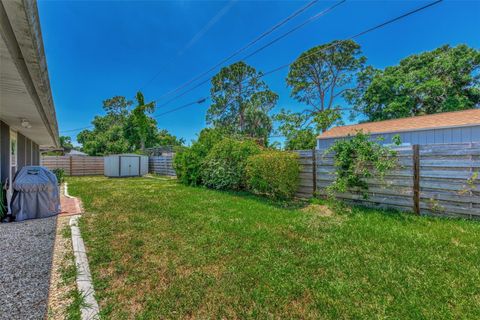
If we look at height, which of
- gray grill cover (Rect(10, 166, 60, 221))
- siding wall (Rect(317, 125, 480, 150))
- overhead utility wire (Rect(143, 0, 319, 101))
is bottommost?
gray grill cover (Rect(10, 166, 60, 221))

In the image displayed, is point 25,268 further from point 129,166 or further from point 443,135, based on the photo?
point 129,166

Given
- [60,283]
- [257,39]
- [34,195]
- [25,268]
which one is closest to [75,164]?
[34,195]

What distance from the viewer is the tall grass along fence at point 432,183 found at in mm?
Result: 4309

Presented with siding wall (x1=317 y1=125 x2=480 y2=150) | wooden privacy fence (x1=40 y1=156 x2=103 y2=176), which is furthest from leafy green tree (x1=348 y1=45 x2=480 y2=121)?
wooden privacy fence (x1=40 y1=156 x2=103 y2=176)

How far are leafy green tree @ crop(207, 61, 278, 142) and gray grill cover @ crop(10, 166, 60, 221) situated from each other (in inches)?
826

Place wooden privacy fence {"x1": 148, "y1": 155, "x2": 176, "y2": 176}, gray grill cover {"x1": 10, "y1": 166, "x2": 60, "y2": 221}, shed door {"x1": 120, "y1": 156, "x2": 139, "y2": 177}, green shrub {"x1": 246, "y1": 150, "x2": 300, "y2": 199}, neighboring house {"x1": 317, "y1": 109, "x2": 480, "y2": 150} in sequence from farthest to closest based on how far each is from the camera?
1. shed door {"x1": 120, "y1": 156, "x2": 139, "y2": 177}
2. wooden privacy fence {"x1": 148, "y1": 155, "x2": 176, "y2": 176}
3. neighboring house {"x1": 317, "y1": 109, "x2": 480, "y2": 150}
4. green shrub {"x1": 246, "y1": 150, "x2": 300, "y2": 199}
5. gray grill cover {"x1": 10, "y1": 166, "x2": 60, "y2": 221}

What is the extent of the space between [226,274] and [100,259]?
1765 millimetres

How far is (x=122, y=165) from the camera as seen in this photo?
17.1 meters

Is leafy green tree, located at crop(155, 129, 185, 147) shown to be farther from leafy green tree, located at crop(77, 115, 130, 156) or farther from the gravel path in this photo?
the gravel path

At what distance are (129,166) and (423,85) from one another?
2327 centimetres

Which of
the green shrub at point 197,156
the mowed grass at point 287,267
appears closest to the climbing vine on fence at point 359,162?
the mowed grass at point 287,267

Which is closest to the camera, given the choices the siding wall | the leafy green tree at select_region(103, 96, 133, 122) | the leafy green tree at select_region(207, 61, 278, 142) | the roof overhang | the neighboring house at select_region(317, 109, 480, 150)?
the roof overhang

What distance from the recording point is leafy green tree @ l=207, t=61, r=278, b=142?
26078 millimetres

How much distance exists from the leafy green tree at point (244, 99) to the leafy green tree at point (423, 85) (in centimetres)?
958
